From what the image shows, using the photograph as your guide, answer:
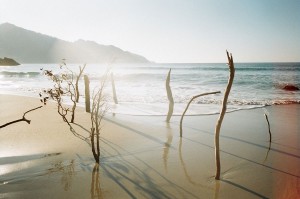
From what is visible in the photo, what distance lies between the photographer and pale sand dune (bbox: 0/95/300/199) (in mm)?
6336

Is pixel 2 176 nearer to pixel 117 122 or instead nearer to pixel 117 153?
pixel 117 153

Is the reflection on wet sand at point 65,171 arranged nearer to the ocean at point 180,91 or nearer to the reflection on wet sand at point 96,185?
the reflection on wet sand at point 96,185

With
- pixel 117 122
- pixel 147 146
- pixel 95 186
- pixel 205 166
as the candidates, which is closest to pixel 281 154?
pixel 205 166

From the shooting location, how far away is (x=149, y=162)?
8172 mm

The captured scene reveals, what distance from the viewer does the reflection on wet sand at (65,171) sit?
21.8 ft

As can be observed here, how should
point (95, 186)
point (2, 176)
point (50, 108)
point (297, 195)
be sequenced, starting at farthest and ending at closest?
point (50, 108), point (2, 176), point (95, 186), point (297, 195)

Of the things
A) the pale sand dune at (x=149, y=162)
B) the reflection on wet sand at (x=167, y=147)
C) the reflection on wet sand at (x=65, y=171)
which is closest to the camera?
the pale sand dune at (x=149, y=162)

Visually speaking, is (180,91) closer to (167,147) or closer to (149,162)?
(167,147)

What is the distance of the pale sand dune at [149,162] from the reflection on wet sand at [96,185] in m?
0.02

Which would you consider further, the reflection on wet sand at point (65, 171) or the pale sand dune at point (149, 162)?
the reflection on wet sand at point (65, 171)

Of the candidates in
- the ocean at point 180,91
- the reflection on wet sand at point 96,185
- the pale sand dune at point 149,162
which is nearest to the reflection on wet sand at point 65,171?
the pale sand dune at point 149,162

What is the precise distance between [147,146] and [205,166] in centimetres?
262

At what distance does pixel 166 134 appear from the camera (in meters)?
11.7

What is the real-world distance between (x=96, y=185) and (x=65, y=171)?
1.31m
